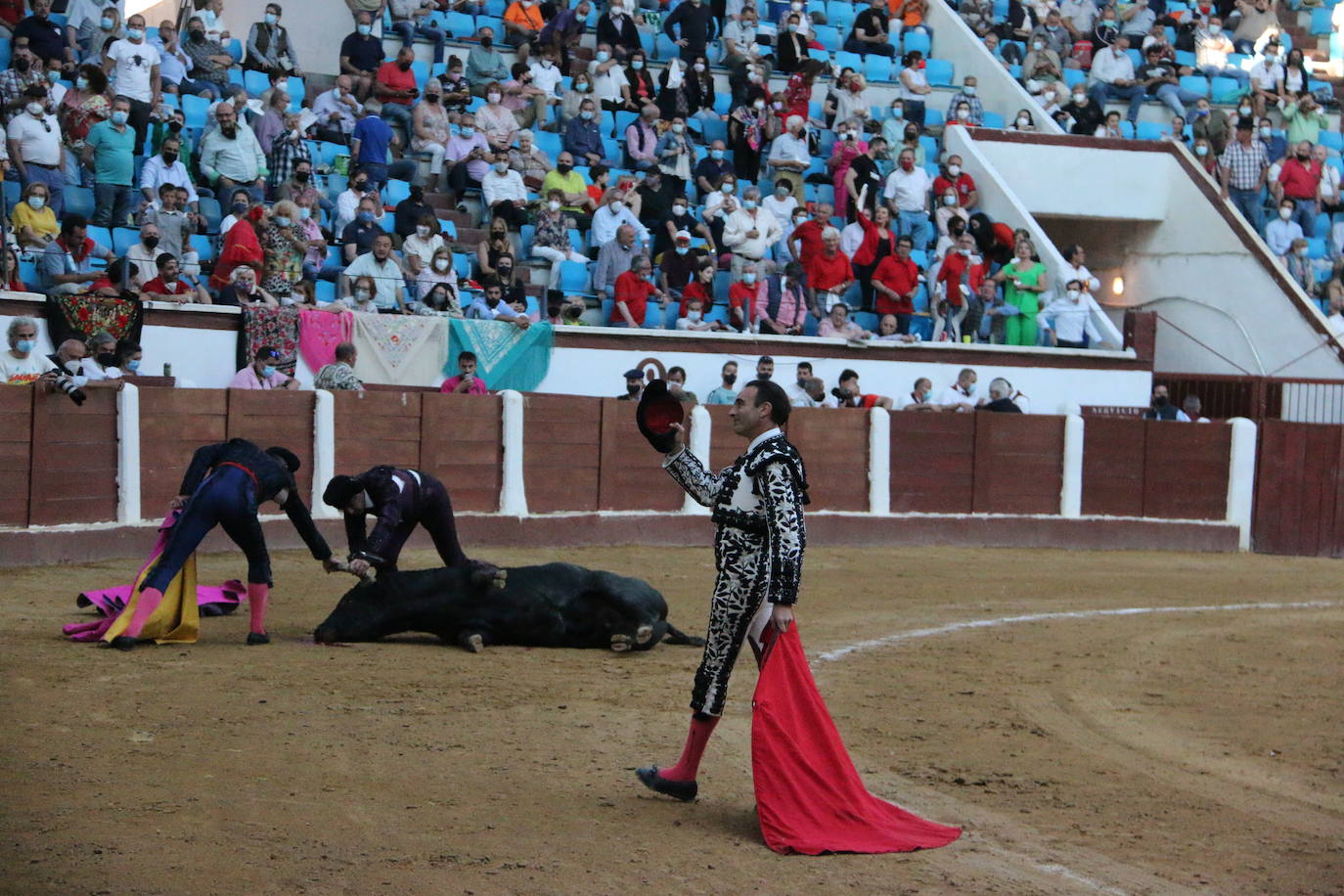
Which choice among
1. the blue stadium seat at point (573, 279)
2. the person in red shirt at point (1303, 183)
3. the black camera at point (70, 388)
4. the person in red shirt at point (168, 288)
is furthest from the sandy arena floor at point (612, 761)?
the person in red shirt at point (1303, 183)

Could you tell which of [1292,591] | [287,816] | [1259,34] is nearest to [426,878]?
[287,816]

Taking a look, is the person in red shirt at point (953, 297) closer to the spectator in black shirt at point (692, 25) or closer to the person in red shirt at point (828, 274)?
the person in red shirt at point (828, 274)

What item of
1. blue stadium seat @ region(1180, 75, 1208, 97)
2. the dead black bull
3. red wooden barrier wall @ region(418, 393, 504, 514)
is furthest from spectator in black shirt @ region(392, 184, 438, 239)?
blue stadium seat @ region(1180, 75, 1208, 97)

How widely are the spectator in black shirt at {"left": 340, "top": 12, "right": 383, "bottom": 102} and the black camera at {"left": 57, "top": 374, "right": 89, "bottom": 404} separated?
20.7ft

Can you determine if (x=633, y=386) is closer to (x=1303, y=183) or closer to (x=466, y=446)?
(x=466, y=446)

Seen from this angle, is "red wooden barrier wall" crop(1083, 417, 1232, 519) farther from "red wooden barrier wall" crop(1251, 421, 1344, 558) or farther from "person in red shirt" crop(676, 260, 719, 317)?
"person in red shirt" crop(676, 260, 719, 317)

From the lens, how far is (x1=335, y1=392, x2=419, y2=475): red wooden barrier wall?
1294 centimetres

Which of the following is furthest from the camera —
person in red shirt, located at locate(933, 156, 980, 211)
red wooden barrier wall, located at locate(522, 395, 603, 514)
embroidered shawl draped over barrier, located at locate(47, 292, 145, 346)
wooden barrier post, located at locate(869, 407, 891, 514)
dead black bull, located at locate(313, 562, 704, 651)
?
person in red shirt, located at locate(933, 156, 980, 211)

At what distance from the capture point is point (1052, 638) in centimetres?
977

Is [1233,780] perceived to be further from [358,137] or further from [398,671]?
[358,137]

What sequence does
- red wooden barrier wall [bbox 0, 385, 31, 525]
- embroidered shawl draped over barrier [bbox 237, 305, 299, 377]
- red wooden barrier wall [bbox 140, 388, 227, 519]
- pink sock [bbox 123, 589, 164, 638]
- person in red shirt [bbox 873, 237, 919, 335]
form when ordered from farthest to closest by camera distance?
person in red shirt [bbox 873, 237, 919, 335], embroidered shawl draped over barrier [bbox 237, 305, 299, 377], red wooden barrier wall [bbox 140, 388, 227, 519], red wooden barrier wall [bbox 0, 385, 31, 525], pink sock [bbox 123, 589, 164, 638]

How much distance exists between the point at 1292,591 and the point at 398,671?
25.5 ft

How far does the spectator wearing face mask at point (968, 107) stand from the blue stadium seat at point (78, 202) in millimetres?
10842

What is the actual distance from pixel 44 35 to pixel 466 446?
17.2ft
